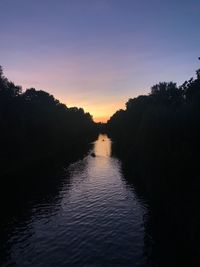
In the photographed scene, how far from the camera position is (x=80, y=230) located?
137 ft

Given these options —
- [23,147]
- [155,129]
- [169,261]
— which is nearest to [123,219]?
[169,261]

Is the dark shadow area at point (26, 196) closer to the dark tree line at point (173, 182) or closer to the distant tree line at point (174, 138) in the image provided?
the dark tree line at point (173, 182)

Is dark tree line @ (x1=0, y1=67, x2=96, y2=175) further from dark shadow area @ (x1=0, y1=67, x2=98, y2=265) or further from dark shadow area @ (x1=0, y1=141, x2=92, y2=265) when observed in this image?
dark shadow area @ (x1=0, y1=141, x2=92, y2=265)

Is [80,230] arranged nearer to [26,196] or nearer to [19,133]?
[26,196]

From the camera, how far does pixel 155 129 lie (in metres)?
69.2

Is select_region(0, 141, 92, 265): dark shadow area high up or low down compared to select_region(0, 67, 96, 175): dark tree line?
down

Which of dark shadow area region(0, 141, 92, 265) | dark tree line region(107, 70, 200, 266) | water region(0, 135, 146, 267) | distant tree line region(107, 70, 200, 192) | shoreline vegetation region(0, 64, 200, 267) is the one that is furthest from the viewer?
distant tree line region(107, 70, 200, 192)

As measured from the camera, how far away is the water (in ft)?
111

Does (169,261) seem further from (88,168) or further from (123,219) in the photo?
(88,168)

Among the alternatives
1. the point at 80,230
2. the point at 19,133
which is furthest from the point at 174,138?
the point at 19,133

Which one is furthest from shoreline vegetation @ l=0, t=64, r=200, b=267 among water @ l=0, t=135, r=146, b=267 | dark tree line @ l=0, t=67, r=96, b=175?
water @ l=0, t=135, r=146, b=267

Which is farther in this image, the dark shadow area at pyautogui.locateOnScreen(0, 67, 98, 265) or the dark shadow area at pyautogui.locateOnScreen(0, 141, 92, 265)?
the dark shadow area at pyautogui.locateOnScreen(0, 67, 98, 265)

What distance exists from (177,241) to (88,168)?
2286 inches

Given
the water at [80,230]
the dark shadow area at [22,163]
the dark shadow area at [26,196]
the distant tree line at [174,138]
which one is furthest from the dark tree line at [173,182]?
the dark shadow area at [22,163]
